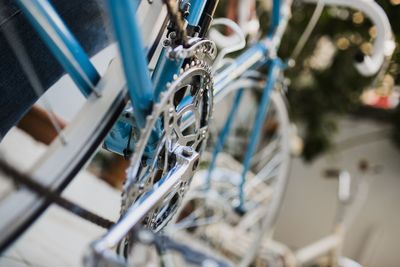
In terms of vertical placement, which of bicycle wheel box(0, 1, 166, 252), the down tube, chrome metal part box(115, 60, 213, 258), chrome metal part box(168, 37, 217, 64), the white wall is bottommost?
the white wall

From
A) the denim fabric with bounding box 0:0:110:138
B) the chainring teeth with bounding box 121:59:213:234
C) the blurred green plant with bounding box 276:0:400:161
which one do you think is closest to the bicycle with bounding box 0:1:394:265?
the chainring teeth with bounding box 121:59:213:234

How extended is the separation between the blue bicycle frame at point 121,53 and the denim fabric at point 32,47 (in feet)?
0.75

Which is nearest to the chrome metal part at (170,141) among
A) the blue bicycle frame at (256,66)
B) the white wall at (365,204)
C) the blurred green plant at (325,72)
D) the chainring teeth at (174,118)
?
the chainring teeth at (174,118)

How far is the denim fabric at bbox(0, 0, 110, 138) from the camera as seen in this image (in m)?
0.73

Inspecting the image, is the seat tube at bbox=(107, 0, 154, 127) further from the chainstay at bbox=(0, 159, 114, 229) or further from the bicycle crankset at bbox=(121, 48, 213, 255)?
the chainstay at bbox=(0, 159, 114, 229)

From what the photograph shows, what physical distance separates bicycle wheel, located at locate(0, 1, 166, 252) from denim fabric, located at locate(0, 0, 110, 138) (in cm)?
21

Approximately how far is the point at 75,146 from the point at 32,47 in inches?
13.4

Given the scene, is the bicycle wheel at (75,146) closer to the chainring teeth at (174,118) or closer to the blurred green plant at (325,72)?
the chainring teeth at (174,118)

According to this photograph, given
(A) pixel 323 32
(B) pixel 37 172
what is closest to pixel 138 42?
(B) pixel 37 172

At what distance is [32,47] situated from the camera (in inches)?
29.6

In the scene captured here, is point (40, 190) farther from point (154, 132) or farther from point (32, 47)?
point (32, 47)

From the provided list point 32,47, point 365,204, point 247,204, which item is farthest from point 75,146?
point 365,204

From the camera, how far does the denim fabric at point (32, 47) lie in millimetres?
726

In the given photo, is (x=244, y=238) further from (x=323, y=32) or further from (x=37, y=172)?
(x=37, y=172)
